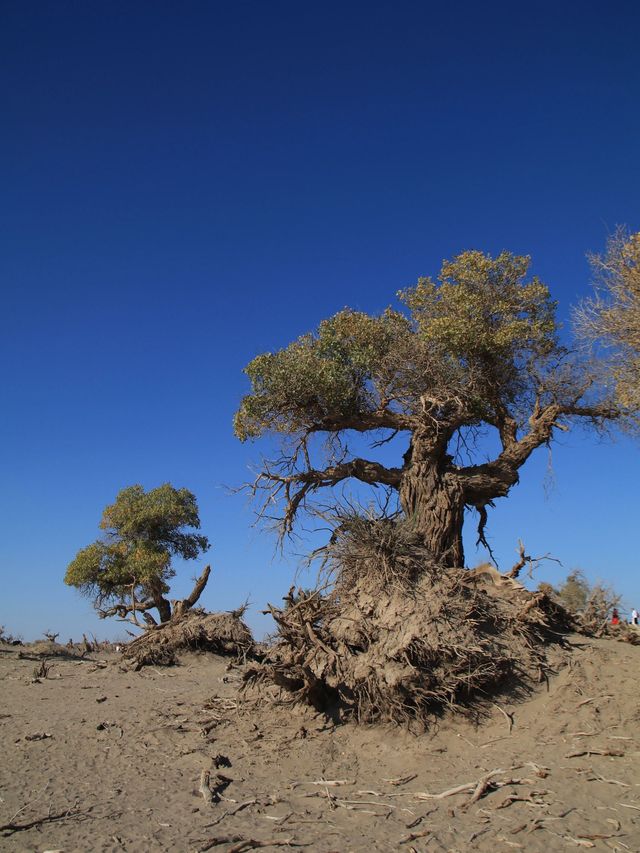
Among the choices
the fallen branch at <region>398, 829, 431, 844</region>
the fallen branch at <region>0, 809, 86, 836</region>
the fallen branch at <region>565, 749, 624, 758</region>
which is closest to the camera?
the fallen branch at <region>398, 829, 431, 844</region>

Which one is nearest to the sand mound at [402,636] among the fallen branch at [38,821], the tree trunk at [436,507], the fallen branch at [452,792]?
the tree trunk at [436,507]

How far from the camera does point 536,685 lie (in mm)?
8844

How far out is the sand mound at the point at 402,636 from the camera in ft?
27.8

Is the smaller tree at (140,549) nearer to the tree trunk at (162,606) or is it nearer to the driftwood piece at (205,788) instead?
the tree trunk at (162,606)

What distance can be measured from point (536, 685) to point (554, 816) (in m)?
3.03

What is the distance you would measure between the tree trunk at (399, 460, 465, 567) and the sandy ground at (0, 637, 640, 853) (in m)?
2.62

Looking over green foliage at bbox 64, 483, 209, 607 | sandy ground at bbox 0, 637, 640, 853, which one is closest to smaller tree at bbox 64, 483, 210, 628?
green foliage at bbox 64, 483, 209, 607

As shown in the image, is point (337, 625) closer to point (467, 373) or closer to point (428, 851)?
point (428, 851)

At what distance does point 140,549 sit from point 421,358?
16140mm

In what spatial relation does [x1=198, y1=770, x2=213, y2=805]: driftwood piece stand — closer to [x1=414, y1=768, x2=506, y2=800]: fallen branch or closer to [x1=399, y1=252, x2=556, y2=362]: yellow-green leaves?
[x1=414, y1=768, x2=506, y2=800]: fallen branch

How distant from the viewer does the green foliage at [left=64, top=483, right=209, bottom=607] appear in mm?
24422

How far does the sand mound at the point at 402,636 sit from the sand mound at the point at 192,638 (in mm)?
6549

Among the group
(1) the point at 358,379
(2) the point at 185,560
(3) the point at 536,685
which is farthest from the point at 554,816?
(2) the point at 185,560

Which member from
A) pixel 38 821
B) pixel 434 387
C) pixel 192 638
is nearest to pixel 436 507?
pixel 434 387
